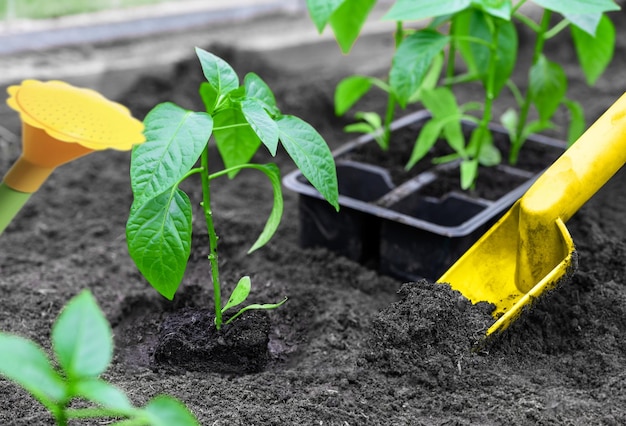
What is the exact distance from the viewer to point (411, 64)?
6.61ft

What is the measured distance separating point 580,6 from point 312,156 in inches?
29.3

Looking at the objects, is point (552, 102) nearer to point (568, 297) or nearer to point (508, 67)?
point (508, 67)

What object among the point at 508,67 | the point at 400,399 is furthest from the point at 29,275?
the point at 508,67

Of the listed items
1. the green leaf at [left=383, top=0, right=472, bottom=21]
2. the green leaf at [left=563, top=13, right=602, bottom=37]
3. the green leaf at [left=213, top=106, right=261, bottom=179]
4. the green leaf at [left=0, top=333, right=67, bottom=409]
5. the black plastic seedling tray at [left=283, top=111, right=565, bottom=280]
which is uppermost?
the green leaf at [left=0, top=333, right=67, bottom=409]

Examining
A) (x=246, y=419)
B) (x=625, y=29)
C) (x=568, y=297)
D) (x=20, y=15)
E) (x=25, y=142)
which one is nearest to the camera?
(x=25, y=142)

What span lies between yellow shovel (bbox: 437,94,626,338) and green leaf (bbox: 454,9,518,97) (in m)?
0.59

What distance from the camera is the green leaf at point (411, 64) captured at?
6.57 feet

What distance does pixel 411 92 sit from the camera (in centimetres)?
200

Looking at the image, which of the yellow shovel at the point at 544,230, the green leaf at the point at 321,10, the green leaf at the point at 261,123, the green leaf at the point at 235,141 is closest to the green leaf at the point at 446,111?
the green leaf at the point at 321,10

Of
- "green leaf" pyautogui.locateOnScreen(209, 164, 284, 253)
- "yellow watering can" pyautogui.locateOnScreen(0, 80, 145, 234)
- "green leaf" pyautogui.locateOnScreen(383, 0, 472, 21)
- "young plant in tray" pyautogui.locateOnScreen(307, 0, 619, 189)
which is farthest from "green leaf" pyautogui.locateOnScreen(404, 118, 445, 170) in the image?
"yellow watering can" pyautogui.locateOnScreen(0, 80, 145, 234)

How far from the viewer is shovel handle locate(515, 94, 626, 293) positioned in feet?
5.20

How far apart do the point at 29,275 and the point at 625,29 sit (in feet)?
11.0

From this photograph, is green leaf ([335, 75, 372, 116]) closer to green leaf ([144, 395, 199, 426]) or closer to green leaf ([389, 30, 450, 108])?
green leaf ([389, 30, 450, 108])

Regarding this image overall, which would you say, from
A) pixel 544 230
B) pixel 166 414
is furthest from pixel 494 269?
pixel 166 414
